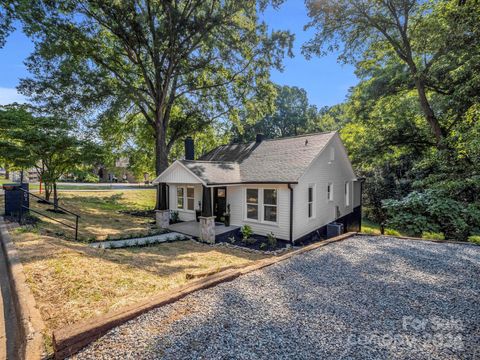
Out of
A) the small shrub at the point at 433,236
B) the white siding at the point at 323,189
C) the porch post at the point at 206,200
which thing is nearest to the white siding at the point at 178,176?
the porch post at the point at 206,200

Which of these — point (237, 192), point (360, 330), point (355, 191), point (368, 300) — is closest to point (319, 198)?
point (237, 192)

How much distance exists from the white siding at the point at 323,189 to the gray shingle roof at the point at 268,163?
0.49 m

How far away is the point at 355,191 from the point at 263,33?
12579 millimetres

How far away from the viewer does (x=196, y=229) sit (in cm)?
1136

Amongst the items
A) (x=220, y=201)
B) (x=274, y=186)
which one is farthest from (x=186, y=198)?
(x=274, y=186)

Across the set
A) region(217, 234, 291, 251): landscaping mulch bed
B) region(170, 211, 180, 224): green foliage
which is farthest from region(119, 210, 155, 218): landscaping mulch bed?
region(217, 234, 291, 251): landscaping mulch bed

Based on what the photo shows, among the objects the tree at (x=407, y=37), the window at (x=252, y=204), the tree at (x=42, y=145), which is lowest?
the window at (x=252, y=204)

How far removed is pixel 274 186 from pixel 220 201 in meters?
3.39

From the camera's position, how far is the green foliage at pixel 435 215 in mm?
9586

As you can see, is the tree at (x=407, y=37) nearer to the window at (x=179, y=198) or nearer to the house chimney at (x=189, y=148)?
the house chimney at (x=189, y=148)

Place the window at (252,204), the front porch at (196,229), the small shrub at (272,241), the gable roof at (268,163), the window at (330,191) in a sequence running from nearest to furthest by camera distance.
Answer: the small shrub at (272,241), the gable roof at (268,163), the front porch at (196,229), the window at (252,204), the window at (330,191)

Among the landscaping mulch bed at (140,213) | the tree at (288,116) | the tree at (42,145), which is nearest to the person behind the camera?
the tree at (42,145)

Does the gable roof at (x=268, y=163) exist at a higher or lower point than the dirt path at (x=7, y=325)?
higher

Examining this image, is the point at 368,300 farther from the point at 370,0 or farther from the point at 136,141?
the point at 136,141
